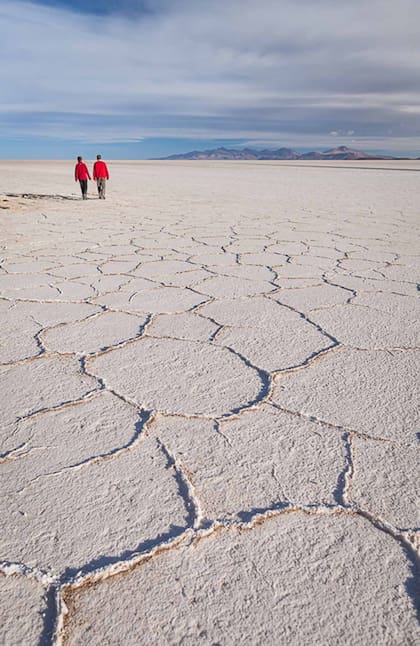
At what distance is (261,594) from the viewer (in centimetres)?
86

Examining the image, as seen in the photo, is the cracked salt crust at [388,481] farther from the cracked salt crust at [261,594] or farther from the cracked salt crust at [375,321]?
the cracked salt crust at [375,321]

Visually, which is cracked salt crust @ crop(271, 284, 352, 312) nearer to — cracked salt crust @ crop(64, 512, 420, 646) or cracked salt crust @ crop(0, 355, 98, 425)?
cracked salt crust @ crop(0, 355, 98, 425)

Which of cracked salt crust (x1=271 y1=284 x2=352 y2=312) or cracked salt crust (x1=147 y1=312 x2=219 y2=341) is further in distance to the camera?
cracked salt crust (x1=271 y1=284 x2=352 y2=312)

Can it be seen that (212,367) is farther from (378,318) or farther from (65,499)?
(378,318)

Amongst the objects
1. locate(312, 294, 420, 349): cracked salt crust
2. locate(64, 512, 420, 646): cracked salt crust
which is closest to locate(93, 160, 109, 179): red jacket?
locate(312, 294, 420, 349): cracked salt crust

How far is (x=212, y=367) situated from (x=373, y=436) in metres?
0.64

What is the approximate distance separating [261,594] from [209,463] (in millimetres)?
385

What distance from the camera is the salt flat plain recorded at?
32.9 inches

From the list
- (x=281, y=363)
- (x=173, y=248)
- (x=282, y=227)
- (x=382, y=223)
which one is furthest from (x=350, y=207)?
(x=281, y=363)

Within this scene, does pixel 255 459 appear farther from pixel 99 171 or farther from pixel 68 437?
pixel 99 171

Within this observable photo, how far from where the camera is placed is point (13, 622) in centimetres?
81

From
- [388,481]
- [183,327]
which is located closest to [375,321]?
[183,327]

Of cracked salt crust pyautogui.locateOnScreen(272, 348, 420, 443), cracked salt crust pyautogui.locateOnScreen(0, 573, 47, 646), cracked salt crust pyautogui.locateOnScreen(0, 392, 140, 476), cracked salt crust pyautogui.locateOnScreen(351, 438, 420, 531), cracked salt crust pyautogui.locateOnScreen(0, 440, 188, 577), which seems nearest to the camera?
cracked salt crust pyautogui.locateOnScreen(0, 573, 47, 646)

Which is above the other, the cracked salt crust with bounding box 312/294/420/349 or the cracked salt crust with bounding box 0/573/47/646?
the cracked salt crust with bounding box 312/294/420/349
